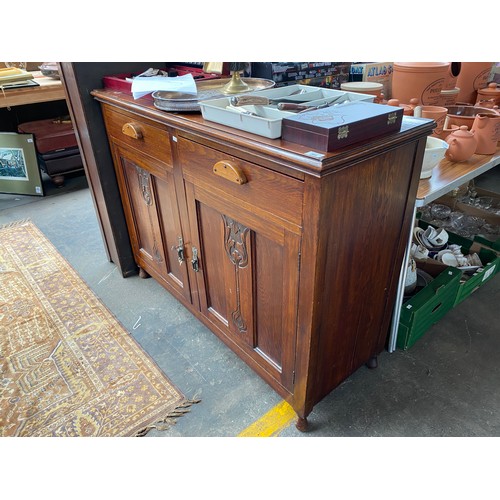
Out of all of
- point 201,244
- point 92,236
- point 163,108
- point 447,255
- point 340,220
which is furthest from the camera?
point 92,236

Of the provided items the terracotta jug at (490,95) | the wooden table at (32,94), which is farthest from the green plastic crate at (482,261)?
the wooden table at (32,94)

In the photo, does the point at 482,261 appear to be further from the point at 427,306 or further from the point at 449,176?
the point at 449,176

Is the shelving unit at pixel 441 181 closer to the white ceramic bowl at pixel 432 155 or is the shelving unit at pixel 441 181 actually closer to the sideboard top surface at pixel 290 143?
the white ceramic bowl at pixel 432 155

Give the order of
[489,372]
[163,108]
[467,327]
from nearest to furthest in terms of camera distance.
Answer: [163,108], [489,372], [467,327]

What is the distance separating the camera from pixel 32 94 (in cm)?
281

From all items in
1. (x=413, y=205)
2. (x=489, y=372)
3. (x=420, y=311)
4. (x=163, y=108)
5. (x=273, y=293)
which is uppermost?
(x=163, y=108)

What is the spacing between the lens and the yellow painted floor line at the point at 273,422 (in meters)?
1.34

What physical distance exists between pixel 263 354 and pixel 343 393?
368 mm

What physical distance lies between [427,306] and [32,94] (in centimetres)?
291

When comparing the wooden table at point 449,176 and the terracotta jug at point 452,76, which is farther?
the terracotta jug at point 452,76

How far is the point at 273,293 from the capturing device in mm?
1189

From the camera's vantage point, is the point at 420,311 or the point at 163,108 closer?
the point at 163,108

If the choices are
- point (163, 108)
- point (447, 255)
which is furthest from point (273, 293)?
point (447, 255)

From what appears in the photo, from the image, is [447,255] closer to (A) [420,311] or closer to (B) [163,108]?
(A) [420,311]
